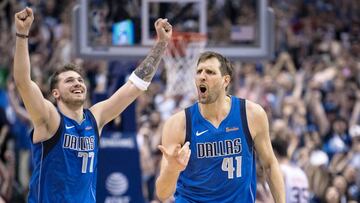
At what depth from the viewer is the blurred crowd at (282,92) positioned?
1461 cm

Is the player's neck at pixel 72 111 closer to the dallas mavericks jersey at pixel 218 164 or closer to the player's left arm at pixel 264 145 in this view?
the dallas mavericks jersey at pixel 218 164

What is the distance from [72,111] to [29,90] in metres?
0.56

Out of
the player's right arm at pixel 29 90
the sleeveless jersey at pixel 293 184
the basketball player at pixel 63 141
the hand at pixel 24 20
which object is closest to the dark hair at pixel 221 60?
the basketball player at pixel 63 141

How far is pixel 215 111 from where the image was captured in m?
8.30

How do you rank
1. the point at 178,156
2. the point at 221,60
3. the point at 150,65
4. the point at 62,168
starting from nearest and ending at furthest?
the point at 178,156, the point at 62,168, the point at 221,60, the point at 150,65

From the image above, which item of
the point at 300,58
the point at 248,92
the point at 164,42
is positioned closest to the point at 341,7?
the point at 300,58

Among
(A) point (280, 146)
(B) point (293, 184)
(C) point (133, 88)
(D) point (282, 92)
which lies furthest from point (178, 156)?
(D) point (282, 92)

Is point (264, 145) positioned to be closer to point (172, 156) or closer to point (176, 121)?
Result: point (176, 121)

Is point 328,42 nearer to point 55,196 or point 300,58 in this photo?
point 300,58

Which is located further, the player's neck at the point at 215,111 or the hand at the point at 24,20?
the player's neck at the point at 215,111

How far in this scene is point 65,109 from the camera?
8203mm

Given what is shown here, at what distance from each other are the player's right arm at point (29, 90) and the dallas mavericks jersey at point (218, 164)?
113 centimetres

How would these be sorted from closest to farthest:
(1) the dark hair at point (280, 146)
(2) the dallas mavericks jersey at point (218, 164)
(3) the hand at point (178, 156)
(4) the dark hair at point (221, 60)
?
1. (3) the hand at point (178, 156)
2. (2) the dallas mavericks jersey at point (218, 164)
3. (4) the dark hair at point (221, 60)
4. (1) the dark hair at point (280, 146)

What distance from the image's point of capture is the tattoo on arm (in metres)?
8.59
